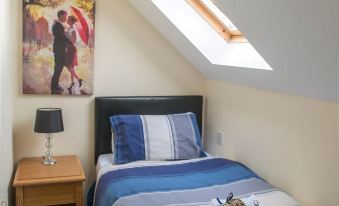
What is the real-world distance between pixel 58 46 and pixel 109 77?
45cm

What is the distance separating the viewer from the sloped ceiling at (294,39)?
134 cm

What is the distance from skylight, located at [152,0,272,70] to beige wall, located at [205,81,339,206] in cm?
26

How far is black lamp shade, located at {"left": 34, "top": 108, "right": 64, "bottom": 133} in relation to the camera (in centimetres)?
250

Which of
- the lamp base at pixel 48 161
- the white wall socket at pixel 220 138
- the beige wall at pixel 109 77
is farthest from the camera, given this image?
the white wall socket at pixel 220 138

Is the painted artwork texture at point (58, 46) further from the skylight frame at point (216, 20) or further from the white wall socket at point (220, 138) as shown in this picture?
the white wall socket at point (220, 138)

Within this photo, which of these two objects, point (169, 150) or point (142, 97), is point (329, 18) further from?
point (142, 97)

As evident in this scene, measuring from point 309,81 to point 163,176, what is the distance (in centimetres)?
105

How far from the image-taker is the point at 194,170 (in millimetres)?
2404

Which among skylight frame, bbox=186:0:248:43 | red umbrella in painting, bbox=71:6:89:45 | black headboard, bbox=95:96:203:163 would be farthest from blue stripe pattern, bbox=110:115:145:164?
skylight frame, bbox=186:0:248:43

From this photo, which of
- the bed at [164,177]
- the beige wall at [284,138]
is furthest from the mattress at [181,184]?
the beige wall at [284,138]

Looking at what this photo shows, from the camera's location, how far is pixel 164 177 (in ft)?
7.39

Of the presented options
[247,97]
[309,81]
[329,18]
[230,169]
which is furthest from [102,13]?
[329,18]

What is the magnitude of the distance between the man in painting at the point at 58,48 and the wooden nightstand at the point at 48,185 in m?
0.62

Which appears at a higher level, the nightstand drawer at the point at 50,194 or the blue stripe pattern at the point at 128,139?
the blue stripe pattern at the point at 128,139
